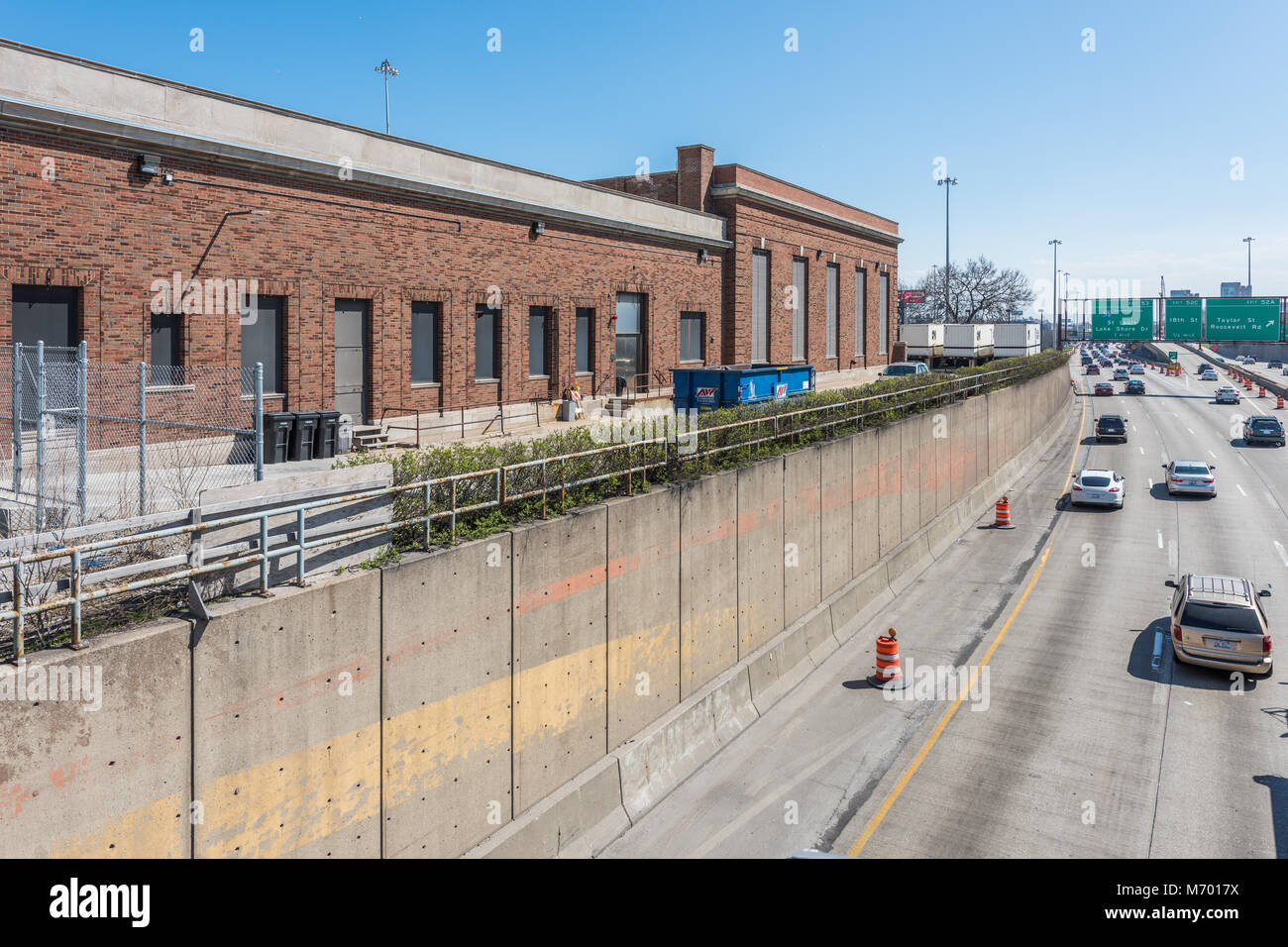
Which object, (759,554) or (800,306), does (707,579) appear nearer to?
(759,554)

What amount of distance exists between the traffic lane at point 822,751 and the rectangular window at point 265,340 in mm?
14087

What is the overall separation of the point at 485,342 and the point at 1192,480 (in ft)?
87.6

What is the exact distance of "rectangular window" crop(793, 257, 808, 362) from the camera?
4931 cm

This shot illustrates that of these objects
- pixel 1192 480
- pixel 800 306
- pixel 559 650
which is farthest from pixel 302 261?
pixel 1192 480

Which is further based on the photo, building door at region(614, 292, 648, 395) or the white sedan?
building door at region(614, 292, 648, 395)

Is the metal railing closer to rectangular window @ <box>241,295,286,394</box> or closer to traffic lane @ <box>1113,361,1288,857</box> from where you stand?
rectangular window @ <box>241,295,286,394</box>

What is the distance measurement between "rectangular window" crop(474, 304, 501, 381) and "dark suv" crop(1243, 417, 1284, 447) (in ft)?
137

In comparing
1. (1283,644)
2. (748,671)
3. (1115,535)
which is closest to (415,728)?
(748,671)

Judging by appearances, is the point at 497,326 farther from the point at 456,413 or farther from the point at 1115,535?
the point at 1115,535

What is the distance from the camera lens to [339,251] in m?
24.5

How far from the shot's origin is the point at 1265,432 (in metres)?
50.5

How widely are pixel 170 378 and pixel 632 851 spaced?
14.3 metres

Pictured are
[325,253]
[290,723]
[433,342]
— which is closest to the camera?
[290,723]

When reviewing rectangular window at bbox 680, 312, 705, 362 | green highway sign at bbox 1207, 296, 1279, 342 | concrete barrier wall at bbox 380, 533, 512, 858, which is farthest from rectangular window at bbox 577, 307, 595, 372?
green highway sign at bbox 1207, 296, 1279, 342
